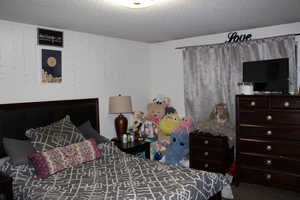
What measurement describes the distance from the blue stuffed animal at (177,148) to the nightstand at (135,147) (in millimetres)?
383

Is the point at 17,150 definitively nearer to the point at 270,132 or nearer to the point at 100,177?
the point at 100,177

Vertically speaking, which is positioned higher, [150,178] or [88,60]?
[88,60]

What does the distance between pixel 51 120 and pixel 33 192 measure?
47.7 inches

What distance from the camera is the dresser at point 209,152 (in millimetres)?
3660

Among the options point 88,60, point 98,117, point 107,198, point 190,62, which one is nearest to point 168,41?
point 190,62

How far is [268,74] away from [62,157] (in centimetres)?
286

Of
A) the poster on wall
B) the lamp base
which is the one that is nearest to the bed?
the poster on wall

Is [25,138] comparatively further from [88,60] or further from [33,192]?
[88,60]

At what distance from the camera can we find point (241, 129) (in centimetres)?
344

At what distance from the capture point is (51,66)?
334 cm

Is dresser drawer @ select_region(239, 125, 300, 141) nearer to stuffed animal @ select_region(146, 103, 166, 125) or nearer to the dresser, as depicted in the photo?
the dresser

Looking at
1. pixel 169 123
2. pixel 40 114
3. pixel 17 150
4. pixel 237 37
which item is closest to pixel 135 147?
pixel 169 123

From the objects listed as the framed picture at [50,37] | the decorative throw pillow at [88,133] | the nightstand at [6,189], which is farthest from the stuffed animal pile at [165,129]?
the nightstand at [6,189]

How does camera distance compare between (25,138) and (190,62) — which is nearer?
(25,138)
